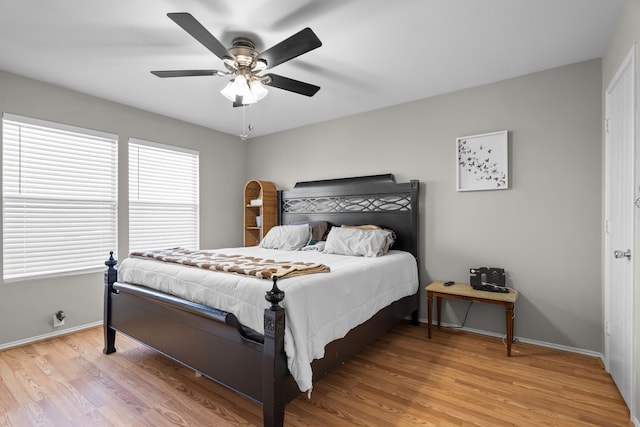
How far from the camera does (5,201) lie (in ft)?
9.50

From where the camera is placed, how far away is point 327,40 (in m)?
2.38

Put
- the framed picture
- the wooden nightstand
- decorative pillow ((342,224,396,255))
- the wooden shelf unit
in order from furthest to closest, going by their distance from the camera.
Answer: the wooden shelf unit < decorative pillow ((342,224,396,255)) < the framed picture < the wooden nightstand

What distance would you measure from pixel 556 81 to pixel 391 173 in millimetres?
1740

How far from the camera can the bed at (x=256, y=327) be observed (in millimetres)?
1635

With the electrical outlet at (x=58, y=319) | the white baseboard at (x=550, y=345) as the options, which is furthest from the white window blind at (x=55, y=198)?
the white baseboard at (x=550, y=345)

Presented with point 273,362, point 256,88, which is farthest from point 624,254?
point 256,88

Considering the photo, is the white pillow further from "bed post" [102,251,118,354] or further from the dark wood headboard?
"bed post" [102,251,118,354]

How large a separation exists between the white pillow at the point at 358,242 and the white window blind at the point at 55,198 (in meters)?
2.56

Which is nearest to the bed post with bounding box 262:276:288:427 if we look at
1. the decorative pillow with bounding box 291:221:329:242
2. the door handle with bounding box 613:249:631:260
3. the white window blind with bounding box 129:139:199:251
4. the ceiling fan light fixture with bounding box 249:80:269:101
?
the ceiling fan light fixture with bounding box 249:80:269:101

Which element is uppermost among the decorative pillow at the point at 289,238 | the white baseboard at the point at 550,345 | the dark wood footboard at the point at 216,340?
the decorative pillow at the point at 289,238

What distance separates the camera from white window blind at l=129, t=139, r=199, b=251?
3873 mm

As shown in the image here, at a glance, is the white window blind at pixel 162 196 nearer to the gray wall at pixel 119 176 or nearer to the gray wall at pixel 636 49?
the gray wall at pixel 119 176

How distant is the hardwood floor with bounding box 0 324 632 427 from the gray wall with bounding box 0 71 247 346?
380 mm

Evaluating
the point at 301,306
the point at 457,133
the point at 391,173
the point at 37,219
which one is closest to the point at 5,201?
the point at 37,219
